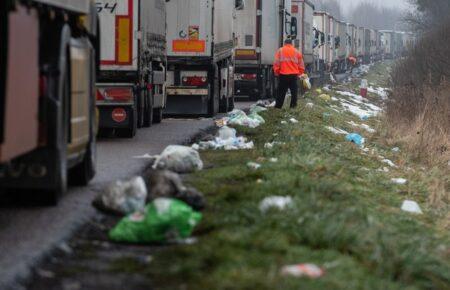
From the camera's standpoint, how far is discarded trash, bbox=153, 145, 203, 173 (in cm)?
1276

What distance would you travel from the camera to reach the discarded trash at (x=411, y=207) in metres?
12.5

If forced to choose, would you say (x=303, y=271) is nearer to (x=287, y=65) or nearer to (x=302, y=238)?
(x=302, y=238)

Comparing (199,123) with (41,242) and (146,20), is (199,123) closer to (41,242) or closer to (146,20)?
(146,20)

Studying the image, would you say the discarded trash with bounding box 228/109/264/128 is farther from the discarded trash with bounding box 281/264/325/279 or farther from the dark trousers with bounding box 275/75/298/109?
the discarded trash with bounding box 281/264/325/279

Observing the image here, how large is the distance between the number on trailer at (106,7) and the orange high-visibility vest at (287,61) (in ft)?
28.8

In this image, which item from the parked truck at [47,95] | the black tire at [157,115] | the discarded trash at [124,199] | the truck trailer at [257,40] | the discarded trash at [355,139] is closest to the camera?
the parked truck at [47,95]

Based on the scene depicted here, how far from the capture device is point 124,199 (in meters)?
9.19

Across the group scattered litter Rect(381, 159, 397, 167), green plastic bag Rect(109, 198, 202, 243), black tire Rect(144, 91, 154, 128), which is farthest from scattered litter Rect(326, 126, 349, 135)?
green plastic bag Rect(109, 198, 202, 243)

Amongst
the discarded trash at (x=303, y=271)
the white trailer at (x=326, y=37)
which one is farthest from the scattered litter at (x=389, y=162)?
the white trailer at (x=326, y=37)

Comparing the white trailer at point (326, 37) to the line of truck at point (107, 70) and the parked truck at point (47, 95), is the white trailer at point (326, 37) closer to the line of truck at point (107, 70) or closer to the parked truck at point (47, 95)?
the line of truck at point (107, 70)

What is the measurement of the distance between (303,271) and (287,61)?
19807 mm

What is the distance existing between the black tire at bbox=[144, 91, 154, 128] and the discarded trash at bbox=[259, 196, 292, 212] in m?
11.4

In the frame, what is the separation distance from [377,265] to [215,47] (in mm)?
17456

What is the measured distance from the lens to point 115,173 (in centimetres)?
1270
